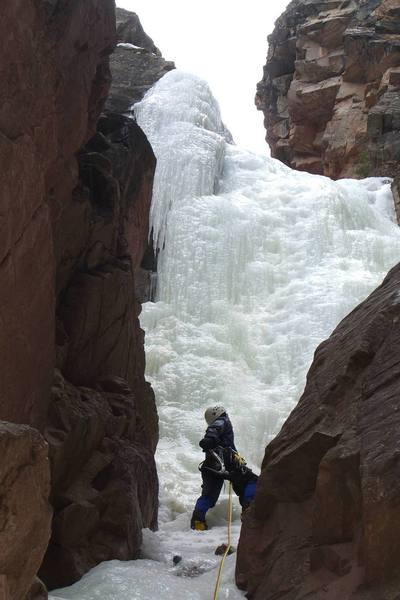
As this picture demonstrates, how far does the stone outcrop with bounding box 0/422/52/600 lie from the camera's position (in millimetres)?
2547

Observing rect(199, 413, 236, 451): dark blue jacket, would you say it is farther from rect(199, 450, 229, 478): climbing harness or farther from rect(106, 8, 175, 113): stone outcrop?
rect(106, 8, 175, 113): stone outcrop

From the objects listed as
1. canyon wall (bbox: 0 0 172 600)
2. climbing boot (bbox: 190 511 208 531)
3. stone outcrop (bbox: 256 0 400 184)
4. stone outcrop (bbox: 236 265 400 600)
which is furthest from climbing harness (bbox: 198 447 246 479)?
stone outcrop (bbox: 256 0 400 184)

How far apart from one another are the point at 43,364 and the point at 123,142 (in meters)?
4.44

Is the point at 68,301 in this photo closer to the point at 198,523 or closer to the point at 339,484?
the point at 198,523

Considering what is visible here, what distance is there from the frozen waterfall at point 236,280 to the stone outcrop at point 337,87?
104 inches

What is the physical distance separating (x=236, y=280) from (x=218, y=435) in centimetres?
844

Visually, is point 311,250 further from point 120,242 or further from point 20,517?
point 20,517

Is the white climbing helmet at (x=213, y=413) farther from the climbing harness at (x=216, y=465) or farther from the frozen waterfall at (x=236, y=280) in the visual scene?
the frozen waterfall at (x=236, y=280)

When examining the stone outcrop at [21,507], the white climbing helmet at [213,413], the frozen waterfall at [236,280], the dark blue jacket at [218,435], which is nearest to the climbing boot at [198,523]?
the frozen waterfall at [236,280]

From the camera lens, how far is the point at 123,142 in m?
9.26

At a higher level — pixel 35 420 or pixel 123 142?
pixel 123 142

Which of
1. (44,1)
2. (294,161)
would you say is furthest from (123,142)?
(294,161)

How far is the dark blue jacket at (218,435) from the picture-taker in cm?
648

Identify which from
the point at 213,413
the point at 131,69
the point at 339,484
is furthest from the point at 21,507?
the point at 131,69
